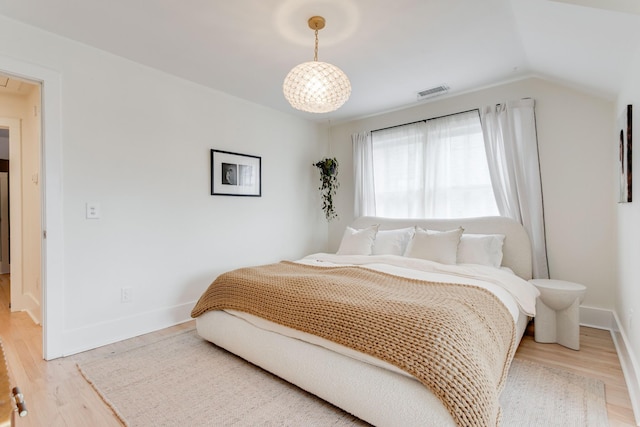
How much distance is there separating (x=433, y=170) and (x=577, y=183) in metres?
1.33

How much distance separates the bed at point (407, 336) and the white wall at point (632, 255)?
0.54 metres

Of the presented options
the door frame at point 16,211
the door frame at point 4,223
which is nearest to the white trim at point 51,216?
the door frame at point 16,211

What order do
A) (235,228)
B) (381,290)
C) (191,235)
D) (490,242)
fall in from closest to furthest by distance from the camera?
(381,290) < (490,242) < (191,235) < (235,228)

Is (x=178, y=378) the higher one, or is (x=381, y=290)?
(x=381, y=290)

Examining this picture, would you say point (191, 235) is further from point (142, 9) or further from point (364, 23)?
point (364, 23)

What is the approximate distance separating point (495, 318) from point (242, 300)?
1626mm

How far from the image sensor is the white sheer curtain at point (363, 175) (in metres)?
4.24

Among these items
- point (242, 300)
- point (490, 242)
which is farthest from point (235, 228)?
point (490, 242)

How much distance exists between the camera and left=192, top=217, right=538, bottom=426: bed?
1.31 meters

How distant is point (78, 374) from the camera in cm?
210

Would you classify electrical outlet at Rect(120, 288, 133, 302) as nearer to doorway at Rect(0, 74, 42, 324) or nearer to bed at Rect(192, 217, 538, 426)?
bed at Rect(192, 217, 538, 426)

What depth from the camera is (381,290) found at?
6.50ft

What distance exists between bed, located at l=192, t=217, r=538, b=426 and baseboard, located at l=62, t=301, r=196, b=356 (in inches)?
27.8

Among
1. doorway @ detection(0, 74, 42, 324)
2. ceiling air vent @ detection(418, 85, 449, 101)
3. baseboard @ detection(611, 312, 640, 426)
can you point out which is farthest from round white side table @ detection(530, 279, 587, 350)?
doorway @ detection(0, 74, 42, 324)
